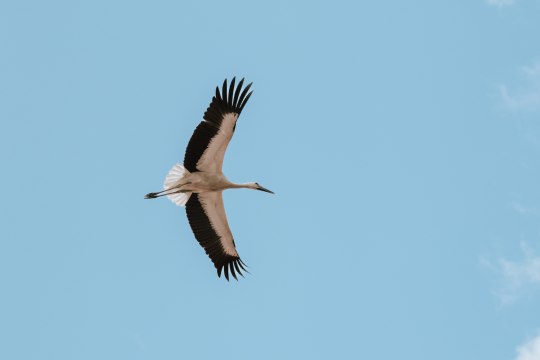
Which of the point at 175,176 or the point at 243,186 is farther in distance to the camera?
the point at 243,186

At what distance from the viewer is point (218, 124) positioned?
2109 centimetres

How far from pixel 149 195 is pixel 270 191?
246 centimetres

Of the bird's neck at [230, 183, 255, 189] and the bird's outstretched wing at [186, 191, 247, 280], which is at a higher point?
the bird's neck at [230, 183, 255, 189]

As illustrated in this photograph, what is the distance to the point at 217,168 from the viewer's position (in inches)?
860

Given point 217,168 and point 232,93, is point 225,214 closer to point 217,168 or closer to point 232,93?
point 217,168

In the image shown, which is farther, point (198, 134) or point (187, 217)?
point (187, 217)

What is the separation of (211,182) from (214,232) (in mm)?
1219

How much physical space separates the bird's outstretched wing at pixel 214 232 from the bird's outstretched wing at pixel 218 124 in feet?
4.49

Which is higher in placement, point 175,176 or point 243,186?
point 243,186

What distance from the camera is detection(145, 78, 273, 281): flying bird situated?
69.1 ft

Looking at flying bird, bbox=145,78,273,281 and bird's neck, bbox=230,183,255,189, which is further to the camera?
bird's neck, bbox=230,183,255,189

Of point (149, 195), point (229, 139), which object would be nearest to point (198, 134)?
point (229, 139)

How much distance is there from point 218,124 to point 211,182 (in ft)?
4.48

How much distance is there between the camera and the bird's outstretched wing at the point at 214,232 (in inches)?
886
